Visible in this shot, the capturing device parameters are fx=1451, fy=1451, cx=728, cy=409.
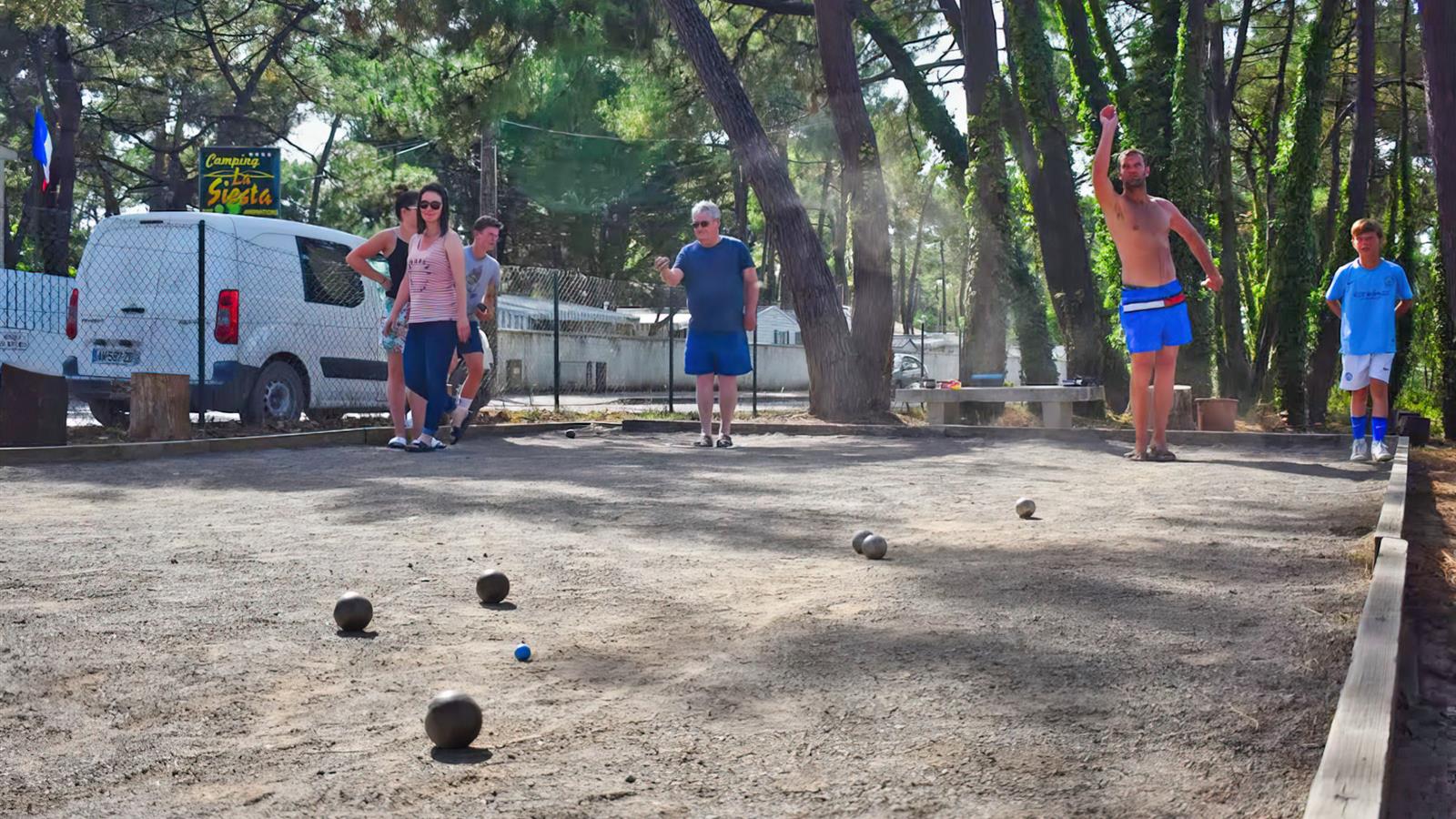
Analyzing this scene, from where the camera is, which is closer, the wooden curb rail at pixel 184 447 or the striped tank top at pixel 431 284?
the wooden curb rail at pixel 184 447

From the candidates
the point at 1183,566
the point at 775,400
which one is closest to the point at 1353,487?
the point at 1183,566

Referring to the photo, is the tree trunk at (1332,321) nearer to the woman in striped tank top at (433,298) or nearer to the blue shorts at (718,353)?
the blue shorts at (718,353)

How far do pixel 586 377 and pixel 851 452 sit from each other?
2289 centimetres

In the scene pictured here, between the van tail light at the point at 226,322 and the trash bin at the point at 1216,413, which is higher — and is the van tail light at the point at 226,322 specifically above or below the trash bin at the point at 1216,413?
above

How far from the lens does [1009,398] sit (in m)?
14.3

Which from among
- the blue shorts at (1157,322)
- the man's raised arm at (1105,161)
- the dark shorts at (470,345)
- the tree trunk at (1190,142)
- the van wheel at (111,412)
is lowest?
the van wheel at (111,412)

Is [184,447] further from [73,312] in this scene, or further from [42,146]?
[42,146]

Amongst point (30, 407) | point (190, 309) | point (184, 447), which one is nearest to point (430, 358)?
point (184, 447)

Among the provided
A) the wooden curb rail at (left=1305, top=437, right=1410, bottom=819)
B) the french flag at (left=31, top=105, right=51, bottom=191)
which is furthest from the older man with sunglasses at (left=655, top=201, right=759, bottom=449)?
the french flag at (left=31, top=105, right=51, bottom=191)

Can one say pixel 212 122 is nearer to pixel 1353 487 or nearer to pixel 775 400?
pixel 775 400

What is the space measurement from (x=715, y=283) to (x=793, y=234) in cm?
484

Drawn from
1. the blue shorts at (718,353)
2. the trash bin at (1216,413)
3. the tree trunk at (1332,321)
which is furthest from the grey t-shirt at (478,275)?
the tree trunk at (1332,321)

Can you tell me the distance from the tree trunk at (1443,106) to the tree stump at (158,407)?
8.25 metres

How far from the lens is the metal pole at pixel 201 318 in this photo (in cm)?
1173
